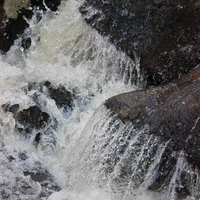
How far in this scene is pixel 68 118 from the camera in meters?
3.64

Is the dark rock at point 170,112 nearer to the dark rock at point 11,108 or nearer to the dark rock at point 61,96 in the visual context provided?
the dark rock at point 61,96

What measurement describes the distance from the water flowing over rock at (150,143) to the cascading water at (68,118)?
0.4 inches

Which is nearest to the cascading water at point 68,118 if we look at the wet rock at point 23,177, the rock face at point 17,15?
the wet rock at point 23,177

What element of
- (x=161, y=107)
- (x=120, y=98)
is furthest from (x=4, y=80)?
(x=161, y=107)

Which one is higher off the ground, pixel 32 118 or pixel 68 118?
pixel 68 118

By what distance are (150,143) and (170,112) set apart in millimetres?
336

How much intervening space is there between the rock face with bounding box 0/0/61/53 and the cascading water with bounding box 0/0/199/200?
0.12m

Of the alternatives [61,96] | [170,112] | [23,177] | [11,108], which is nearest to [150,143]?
[170,112]

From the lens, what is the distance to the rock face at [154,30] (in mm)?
3357

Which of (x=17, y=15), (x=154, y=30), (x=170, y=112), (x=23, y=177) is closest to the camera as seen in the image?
(x=170, y=112)

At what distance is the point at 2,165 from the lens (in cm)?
298

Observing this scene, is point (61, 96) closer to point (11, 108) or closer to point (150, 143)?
point (11, 108)

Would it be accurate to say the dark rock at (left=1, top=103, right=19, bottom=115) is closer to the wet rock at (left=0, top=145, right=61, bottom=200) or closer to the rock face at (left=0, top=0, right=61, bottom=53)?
the wet rock at (left=0, top=145, right=61, bottom=200)

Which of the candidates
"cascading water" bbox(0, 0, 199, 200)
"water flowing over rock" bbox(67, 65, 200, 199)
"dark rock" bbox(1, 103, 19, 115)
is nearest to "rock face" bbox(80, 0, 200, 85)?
"cascading water" bbox(0, 0, 199, 200)
